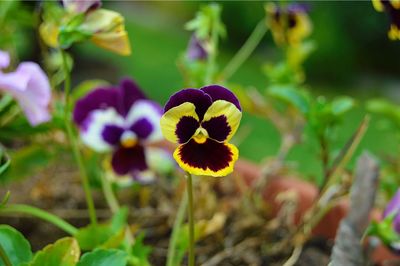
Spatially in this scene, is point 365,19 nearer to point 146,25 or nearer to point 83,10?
point 146,25

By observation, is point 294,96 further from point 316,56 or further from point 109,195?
point 316,56

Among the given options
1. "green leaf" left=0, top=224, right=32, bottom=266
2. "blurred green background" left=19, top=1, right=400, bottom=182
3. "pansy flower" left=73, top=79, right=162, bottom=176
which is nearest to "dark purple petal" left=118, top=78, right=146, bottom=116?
"pansy flower" left=73, top=79, right=162, bottom=176

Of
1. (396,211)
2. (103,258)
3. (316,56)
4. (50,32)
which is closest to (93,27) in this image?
(50,32)

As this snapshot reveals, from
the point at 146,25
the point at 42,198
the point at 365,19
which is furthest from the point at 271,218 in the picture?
the point at 146,25

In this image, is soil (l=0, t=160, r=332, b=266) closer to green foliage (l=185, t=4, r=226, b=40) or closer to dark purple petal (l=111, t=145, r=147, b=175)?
dark purple petal (l=111, t=145, r=147, b=175)

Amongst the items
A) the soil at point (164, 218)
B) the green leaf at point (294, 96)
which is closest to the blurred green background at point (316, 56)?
the soil at point (164, 218)

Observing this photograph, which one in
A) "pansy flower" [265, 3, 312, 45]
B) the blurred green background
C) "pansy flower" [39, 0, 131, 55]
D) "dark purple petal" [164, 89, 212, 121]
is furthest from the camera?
the blurred green background
